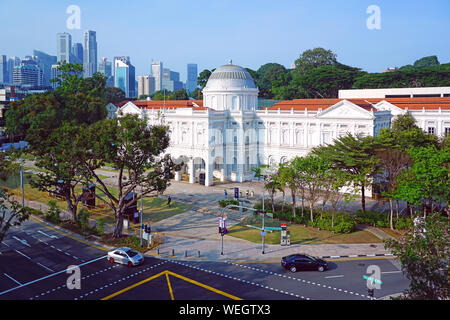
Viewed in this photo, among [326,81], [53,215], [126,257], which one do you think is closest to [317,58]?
[326,81]

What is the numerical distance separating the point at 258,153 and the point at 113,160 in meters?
38.1

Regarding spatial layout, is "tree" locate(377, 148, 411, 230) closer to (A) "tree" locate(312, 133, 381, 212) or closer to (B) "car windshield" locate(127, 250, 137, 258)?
(A) "tree" locate(312, 133, 381, 212)

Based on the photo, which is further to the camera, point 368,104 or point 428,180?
point 368,104

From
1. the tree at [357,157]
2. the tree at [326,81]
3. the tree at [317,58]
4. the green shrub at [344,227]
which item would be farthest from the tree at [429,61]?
the green shrub at [344,227]

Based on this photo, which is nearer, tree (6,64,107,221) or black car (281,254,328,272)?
black car (281,254,328,272)

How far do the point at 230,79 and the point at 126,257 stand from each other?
158ft

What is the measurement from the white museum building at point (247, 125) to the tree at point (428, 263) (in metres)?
40.8

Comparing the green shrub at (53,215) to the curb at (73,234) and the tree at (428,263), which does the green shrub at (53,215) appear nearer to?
the curb at (73,234)

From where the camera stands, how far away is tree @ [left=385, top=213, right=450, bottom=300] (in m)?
21.5

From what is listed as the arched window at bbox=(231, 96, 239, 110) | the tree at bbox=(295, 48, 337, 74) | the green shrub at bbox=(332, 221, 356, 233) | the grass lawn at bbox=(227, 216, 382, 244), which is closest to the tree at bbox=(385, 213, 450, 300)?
the grass lawn at bbox=(227, 216, 382, 244)

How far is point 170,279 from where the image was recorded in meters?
33.6

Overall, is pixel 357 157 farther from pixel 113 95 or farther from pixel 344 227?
pixel 113 95
